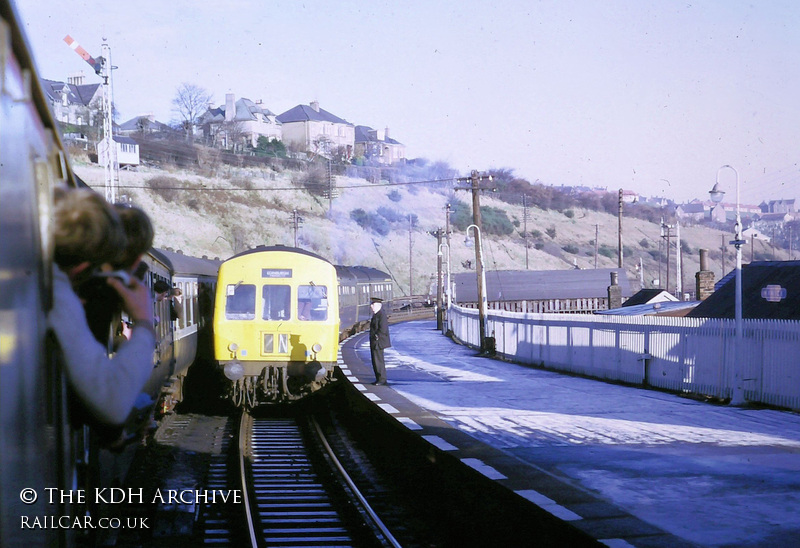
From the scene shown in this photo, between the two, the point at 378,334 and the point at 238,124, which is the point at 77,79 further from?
the point at 378,334

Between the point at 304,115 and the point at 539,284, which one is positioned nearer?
the point at 539,284

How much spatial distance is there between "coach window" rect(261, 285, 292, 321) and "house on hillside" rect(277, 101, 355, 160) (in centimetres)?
11904

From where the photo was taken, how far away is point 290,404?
20.2 m

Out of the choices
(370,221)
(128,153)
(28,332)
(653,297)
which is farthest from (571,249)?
(28,332)

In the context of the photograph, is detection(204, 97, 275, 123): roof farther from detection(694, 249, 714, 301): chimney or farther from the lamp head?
the lamp head

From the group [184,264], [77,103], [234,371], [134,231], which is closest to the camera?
[134,231]

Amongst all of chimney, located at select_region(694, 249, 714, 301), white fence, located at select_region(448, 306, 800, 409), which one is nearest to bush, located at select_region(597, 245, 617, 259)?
chimney, located at select_region(694, 249, 714, 301)

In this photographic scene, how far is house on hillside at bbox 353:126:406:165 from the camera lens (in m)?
161

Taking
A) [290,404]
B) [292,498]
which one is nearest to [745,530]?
[292,498]

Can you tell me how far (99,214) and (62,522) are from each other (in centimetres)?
128

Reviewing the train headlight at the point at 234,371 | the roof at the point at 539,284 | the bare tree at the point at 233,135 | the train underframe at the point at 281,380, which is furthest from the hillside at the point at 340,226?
the train headlight at the point at 234,371

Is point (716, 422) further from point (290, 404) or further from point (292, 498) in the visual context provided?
point (290, 404)

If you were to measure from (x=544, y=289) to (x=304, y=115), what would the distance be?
81.3 metres

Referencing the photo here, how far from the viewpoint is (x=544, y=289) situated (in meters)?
69.9
